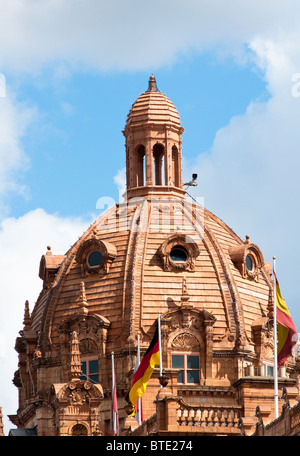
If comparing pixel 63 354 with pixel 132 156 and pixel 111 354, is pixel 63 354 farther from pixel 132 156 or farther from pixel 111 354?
pixel 132 156

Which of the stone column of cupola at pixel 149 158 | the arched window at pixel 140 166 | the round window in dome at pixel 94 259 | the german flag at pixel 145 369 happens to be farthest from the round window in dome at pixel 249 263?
the german flag at pixel 145 369

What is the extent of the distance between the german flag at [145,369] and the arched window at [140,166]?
33759 mm

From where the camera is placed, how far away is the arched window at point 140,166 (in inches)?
4934

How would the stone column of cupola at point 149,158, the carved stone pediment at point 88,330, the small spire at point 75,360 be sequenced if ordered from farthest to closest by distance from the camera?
the stone column of cupola at point 149,158
the carved stone pediment at point 88,330
the small spire at point 75,360

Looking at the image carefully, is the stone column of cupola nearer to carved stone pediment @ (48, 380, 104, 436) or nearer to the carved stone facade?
the carved stone facade

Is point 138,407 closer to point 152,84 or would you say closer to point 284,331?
point 284,331

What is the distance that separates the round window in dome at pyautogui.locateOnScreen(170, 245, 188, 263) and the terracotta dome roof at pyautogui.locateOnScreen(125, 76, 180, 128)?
12.1 metres

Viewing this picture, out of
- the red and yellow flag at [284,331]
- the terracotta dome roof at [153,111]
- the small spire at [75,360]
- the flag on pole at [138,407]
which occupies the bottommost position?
the red and yellow flag at [284,331]

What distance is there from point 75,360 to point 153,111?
90.7ft

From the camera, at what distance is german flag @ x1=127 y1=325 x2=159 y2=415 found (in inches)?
3627

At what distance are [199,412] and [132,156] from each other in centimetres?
4488

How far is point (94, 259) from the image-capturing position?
11750cm

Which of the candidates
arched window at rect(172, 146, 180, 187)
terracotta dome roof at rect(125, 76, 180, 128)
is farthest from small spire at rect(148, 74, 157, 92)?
arched window at rect(172, 146, 180, 187)

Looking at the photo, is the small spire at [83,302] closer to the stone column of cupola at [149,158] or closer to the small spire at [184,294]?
the small spire at [184,294]
